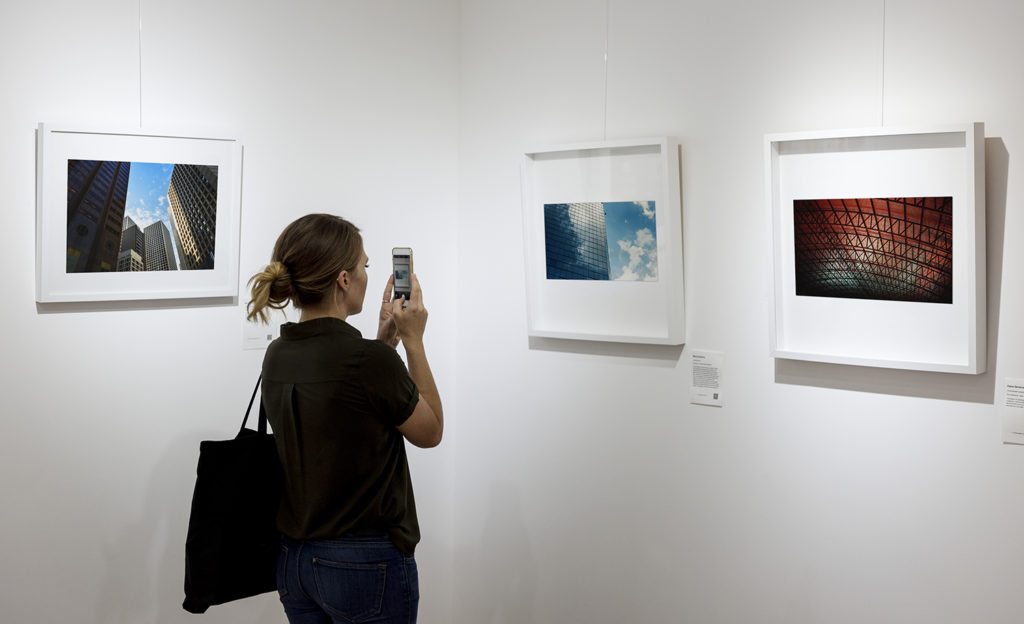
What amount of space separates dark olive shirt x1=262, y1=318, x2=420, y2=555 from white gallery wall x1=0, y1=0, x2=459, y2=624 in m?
0.86

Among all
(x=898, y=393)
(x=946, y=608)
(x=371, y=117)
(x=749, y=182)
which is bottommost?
(x=946, y=608)

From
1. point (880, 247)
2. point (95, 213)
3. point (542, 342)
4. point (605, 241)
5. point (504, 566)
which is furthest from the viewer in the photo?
point (504, 566)

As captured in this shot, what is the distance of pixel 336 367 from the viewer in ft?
6.15

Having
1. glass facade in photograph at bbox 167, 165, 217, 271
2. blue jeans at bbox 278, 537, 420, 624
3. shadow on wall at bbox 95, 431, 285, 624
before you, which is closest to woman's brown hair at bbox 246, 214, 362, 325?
blue jeans at bbox 278, 537, 420, 624

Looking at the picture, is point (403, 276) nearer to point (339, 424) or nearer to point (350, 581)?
point (339, 424)

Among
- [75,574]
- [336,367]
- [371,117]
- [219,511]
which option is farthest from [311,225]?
[75,574]

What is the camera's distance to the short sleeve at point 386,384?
6.16ft

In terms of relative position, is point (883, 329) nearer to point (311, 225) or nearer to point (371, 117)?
point (311, 225)

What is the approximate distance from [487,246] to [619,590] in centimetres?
136

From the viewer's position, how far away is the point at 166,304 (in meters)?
2.60

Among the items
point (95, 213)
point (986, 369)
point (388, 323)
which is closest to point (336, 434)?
point (388, 323)

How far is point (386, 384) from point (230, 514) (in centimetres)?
54

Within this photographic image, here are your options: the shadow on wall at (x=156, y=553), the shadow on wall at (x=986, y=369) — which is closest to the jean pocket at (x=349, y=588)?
the shadow on wall at (x=156, y=553)

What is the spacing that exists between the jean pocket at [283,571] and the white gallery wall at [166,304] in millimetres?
796
